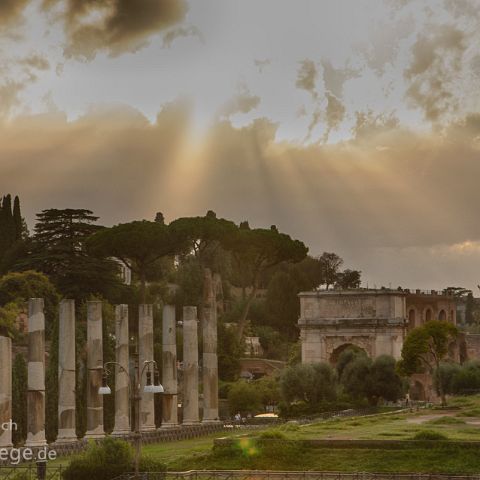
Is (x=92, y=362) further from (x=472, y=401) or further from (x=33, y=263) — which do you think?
(x=33, y=263)

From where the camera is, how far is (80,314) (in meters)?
73.0

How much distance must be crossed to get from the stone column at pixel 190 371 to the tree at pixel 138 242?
18.3 meters

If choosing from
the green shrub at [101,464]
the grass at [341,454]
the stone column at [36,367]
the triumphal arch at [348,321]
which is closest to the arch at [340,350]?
the triumphal arch at [348,321]

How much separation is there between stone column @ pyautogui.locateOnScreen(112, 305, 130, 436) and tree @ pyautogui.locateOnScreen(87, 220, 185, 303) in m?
23.7

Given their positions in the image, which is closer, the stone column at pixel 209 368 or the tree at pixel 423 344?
the stone column at pixel 209 368

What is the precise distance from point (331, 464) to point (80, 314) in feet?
116

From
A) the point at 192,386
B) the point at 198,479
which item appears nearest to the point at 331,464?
the point at 198,479

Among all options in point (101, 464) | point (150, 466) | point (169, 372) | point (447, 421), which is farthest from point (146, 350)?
point (101, 464)

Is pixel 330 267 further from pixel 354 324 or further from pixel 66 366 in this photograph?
pixel 66 366

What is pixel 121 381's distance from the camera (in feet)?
179

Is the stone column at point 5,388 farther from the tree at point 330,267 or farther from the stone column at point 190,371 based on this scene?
the tree at point 330,267

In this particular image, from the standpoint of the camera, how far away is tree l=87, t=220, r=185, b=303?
261 ft

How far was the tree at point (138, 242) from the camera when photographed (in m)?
79.7

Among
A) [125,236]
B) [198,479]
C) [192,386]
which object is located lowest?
[198,479]
